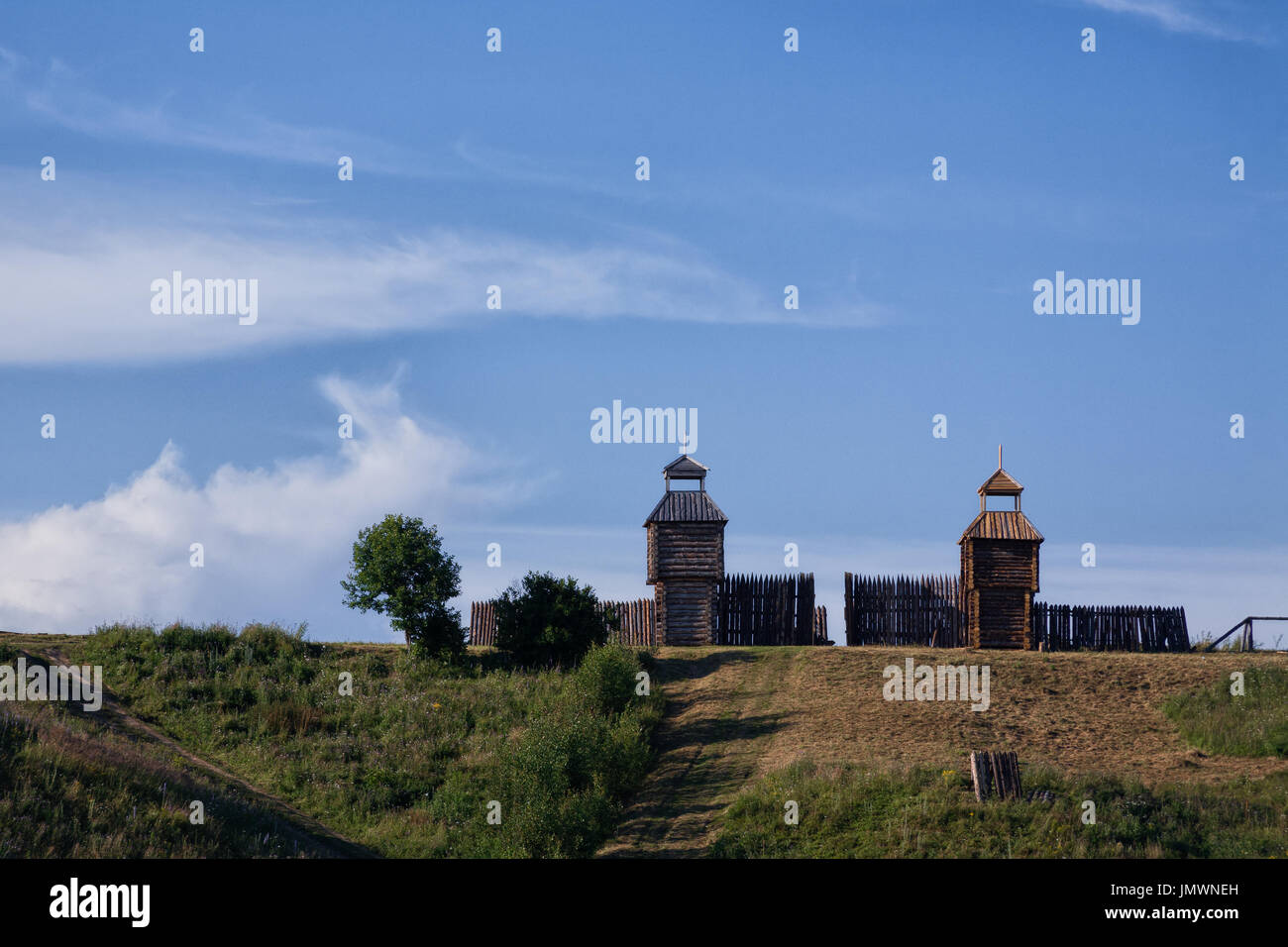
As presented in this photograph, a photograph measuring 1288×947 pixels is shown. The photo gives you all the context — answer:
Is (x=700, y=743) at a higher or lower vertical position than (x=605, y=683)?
lower

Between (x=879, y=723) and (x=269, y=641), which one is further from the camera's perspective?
(x=269, y=641)

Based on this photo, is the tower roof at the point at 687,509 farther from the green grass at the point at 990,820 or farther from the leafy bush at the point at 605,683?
the green grass at the point at 990,820

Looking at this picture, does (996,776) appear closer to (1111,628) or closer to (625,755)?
(625,755)

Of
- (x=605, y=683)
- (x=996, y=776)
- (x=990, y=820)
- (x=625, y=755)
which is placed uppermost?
(x=605, y=683)

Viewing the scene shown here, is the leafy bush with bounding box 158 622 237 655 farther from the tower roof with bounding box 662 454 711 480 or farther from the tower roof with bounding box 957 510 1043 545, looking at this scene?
the tower roof with bounding box 957 510 1043 545

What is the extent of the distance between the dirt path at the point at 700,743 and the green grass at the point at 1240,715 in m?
10.8

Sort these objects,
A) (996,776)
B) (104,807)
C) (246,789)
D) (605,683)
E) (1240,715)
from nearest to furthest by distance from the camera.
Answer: (104,807) < (996,776) < (246,789) < (1240,715) < (605,683)

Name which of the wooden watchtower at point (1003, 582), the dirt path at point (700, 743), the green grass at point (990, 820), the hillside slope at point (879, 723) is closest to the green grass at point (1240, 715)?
the hillside slope at point (879, 723)

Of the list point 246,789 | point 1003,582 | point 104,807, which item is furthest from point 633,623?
point 104,807

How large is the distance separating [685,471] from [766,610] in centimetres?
606

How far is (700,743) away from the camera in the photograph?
29469 mm
